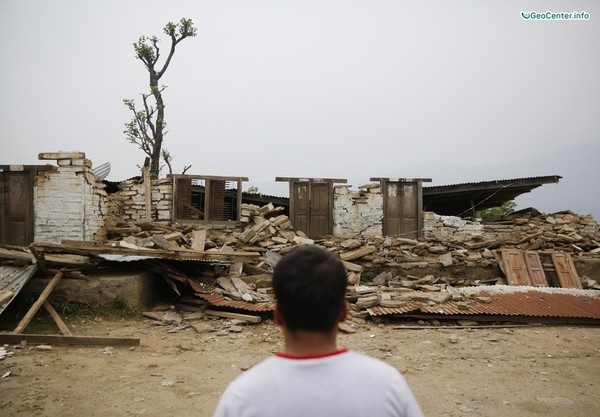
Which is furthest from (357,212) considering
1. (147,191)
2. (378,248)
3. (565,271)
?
(147,191)

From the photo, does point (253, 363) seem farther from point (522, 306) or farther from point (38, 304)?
point (522, 306)

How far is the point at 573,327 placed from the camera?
8.38 metres

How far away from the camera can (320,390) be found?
44.5 inches

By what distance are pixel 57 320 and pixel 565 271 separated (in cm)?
1307

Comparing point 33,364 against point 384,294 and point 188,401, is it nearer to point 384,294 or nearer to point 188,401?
point 188,401

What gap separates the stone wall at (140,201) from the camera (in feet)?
45.6

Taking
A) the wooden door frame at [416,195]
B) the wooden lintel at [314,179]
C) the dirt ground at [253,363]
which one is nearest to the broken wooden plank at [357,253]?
the wooden door frame at [416,195]

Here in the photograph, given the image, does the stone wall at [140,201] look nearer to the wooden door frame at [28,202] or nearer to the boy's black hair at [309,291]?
the wooden door frame at [28,202]

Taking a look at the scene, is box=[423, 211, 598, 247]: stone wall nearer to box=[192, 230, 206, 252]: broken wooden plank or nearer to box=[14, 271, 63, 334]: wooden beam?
box=[192, 230, 206, 252]: broken wooden plank

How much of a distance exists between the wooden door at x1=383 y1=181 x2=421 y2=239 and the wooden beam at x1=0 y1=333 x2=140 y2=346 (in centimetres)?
1076

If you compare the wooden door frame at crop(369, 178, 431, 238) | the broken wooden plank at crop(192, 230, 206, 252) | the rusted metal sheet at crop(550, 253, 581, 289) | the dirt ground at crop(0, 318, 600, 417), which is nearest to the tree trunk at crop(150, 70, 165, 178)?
the broken wooden plank at crop(192, 230, 206, 252)

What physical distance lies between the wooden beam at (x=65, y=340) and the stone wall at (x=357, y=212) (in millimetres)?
9610

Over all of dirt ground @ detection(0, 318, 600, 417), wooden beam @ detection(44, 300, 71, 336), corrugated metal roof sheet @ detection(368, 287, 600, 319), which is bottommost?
dirt ground @ detection(0, 318, 600, 417)

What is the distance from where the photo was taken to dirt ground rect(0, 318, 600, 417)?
460 centimetres
